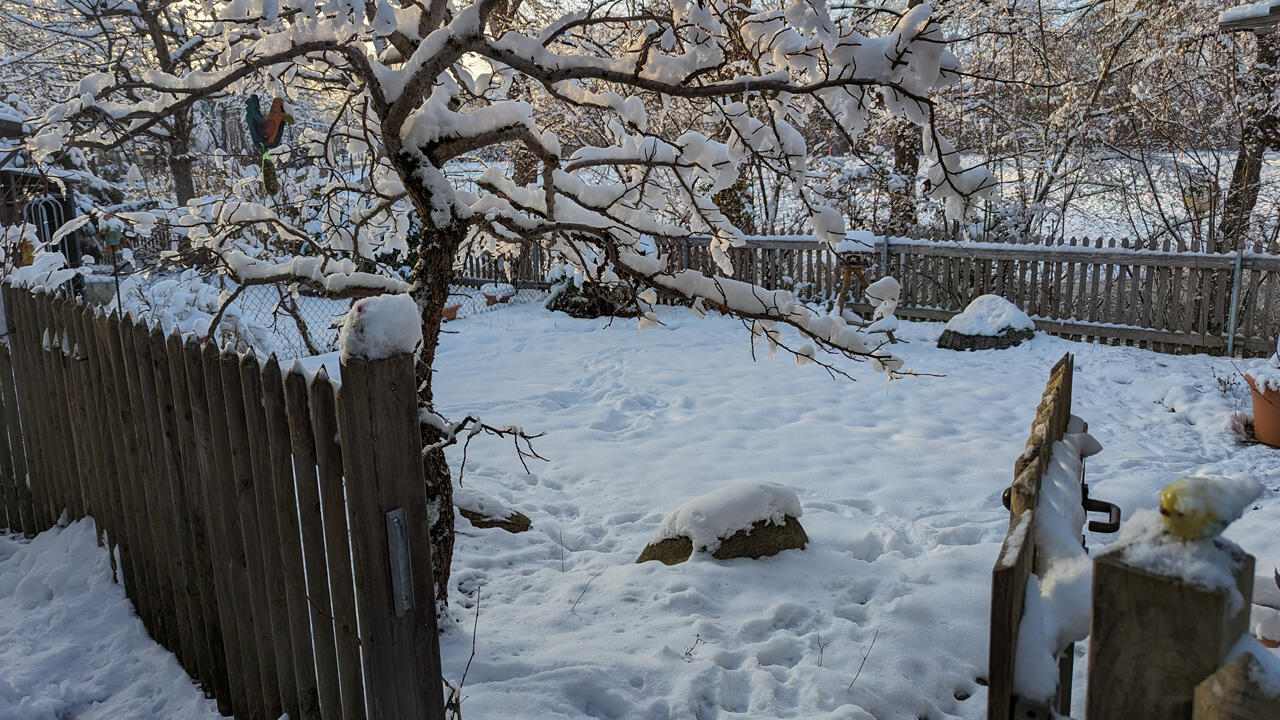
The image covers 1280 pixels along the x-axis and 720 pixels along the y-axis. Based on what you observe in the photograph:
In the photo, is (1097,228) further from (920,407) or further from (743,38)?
(743,38)

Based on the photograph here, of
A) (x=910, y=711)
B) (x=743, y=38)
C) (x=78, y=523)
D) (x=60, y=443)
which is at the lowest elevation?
(x=910, y=711)

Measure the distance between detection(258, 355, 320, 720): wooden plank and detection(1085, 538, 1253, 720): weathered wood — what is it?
5.91ft

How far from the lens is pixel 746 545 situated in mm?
3938

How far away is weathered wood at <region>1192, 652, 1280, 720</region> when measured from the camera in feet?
2.85

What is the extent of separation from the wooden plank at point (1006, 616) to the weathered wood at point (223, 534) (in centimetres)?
211

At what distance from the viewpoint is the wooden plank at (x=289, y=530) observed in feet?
7.23

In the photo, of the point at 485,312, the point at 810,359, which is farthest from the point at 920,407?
the point at 485,312

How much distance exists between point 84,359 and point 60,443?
2.56 feet

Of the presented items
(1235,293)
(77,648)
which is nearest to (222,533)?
(77,648)

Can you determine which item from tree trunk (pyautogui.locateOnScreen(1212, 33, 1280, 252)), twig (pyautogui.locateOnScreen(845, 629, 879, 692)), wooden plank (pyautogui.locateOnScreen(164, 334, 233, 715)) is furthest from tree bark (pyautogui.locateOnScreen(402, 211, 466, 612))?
tree trunk (pyautogui.locateOnScreen(1212, 33, 1280, 252))

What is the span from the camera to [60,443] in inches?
150

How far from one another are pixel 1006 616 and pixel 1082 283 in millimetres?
9687

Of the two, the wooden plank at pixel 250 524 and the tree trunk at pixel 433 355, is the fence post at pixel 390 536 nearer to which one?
the wooden plank at pixel 250 524

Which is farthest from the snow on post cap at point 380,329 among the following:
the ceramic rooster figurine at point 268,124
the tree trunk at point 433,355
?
the ceramic rooster figurine at point 268,124
